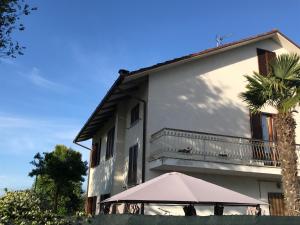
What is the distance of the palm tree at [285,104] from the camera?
1082 centimetres

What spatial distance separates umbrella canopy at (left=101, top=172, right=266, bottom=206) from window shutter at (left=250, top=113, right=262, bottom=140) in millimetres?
7627

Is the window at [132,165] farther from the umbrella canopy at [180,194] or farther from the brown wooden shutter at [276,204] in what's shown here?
the umbrella canopy at [180,194]

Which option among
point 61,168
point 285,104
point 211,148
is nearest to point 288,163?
point 285,104

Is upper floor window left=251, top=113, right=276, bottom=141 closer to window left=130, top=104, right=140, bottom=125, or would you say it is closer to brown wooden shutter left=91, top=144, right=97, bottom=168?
window left=130, top=104, right=140, bottom=125

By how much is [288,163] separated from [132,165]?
6.50 m

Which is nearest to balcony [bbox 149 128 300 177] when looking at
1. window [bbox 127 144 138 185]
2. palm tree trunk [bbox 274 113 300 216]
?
window [bbox 127 144 138 185]

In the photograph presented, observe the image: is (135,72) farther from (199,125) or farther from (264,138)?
(264,138)

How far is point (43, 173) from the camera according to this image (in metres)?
24.2

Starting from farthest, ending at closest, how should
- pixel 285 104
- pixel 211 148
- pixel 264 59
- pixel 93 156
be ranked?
1. pixel 93 156
2. pixel 264 59
3. pixel 211 148
4. pixel 285 104

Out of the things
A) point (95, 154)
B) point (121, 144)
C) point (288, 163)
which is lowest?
point (288, 163)

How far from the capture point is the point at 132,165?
15078mm

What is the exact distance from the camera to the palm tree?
1082cm

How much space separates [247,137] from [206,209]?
369cm

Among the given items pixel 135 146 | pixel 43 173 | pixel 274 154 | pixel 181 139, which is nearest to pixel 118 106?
pixel 135 146
